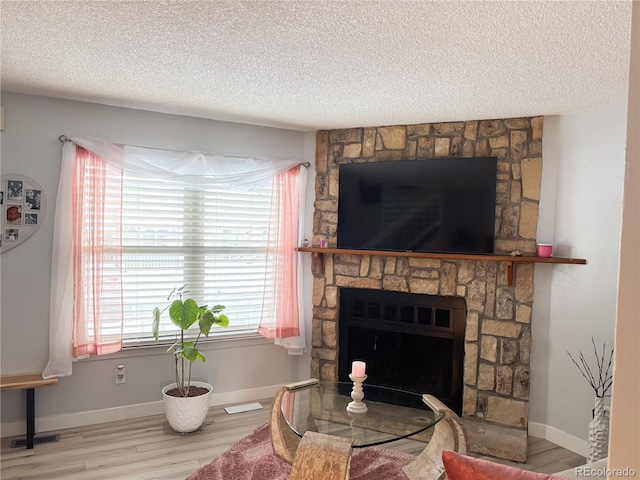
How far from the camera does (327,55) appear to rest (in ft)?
7.93

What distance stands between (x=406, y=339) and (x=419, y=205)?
1.14m

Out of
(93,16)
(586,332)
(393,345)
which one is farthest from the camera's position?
(393,345)

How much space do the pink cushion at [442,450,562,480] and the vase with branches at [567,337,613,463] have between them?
6.18 feet

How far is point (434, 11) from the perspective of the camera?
1.90 metres

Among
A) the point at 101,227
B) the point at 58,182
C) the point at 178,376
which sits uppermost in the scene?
the point at 58,182

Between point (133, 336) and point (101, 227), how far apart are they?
910 mm

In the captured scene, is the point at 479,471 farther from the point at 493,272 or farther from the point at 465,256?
the point at 493,272

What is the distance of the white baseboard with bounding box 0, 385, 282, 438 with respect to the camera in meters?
3.33

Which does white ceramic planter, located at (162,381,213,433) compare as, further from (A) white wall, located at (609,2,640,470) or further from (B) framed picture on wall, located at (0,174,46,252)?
(A) white wall, located at (609,2,640,470)

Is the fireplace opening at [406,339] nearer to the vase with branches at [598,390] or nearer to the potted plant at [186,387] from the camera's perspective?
the vase with branches at [598,390]

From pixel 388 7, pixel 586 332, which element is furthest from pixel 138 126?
pixel 586 332

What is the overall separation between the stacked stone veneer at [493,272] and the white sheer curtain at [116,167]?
1.18 metres

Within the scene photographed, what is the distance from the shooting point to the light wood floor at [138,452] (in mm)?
2889

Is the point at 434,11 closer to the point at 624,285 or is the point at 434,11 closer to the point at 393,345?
the point at 624,285
